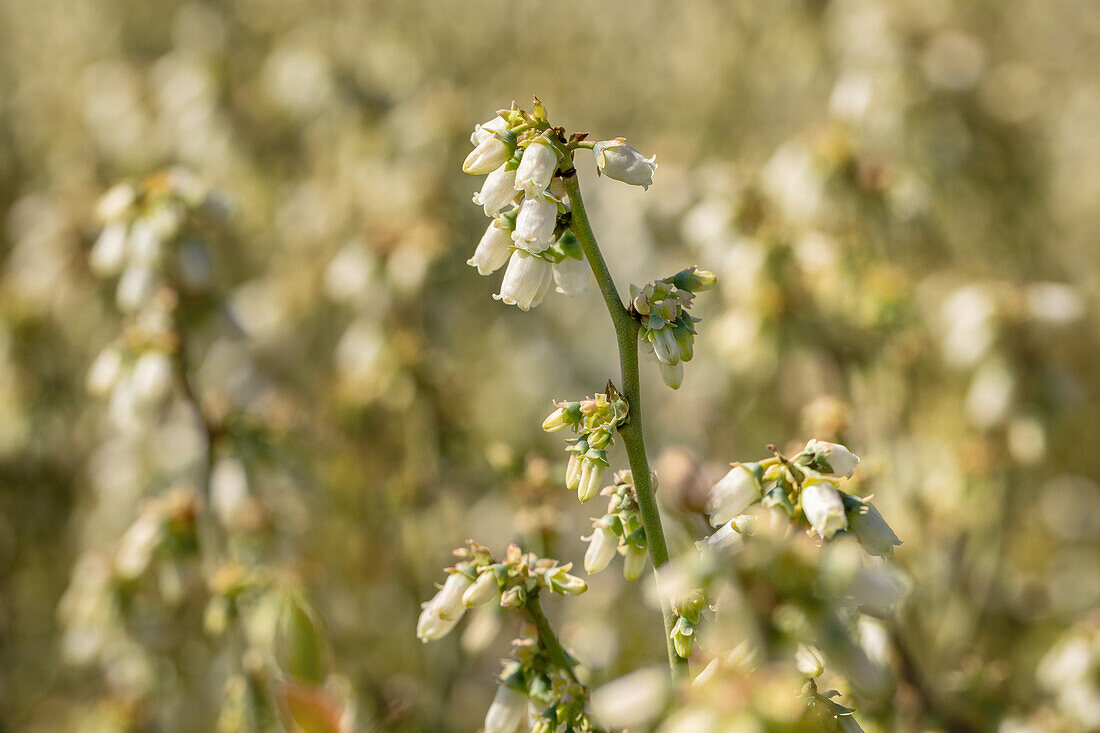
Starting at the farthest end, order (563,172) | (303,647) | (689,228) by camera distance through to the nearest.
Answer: (689,228) < (303,647) < (563,172)

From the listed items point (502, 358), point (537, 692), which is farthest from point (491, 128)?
point (502, 358)

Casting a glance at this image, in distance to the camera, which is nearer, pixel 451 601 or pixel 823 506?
pixel 823 506

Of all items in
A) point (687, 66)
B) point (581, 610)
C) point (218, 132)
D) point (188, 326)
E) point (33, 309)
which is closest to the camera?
point (188, 326)

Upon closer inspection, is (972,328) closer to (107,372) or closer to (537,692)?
(537,692)

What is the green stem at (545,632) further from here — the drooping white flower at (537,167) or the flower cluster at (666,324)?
the drooping white flower at (537,167)

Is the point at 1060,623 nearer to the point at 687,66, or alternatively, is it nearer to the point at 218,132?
the point at 218,132

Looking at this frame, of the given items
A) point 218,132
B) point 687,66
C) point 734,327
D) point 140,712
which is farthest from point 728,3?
point 140,712

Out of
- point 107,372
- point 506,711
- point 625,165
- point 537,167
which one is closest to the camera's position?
point 537,167
